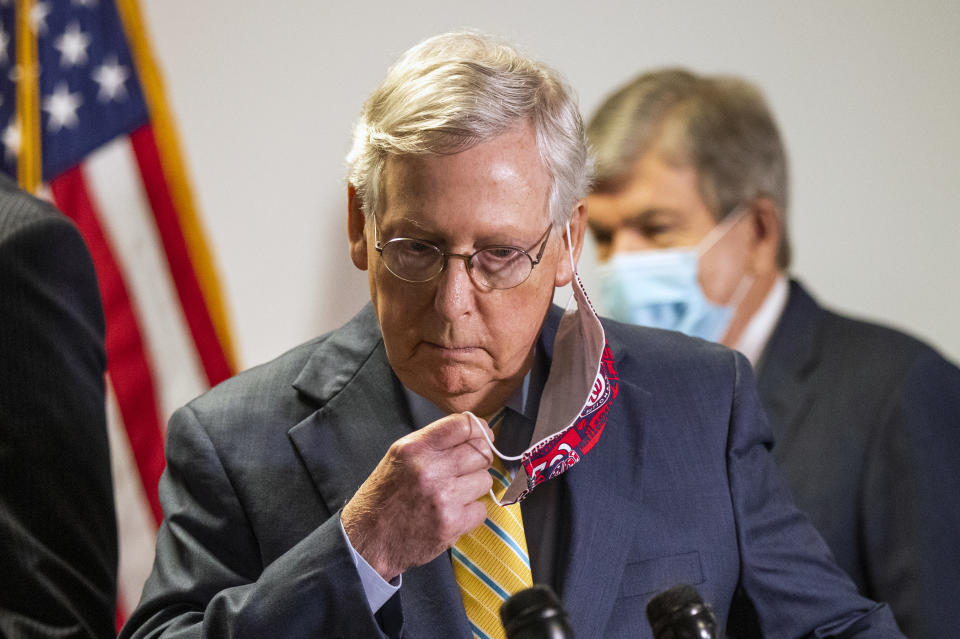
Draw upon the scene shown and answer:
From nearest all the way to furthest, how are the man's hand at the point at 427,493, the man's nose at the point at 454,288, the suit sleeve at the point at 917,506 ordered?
the man's hand at the point at 427,493, the man's nose at the point at 454,288, the suit sleeve at the point at 917,506

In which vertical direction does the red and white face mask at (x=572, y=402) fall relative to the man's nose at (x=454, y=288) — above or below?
below

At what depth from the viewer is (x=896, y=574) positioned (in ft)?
7.98

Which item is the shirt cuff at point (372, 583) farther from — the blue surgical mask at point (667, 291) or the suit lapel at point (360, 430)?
the blue surgical mask at point (667, 291)

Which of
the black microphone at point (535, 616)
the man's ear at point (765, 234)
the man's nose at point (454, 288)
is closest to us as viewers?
the black microphone at point (535, 616)

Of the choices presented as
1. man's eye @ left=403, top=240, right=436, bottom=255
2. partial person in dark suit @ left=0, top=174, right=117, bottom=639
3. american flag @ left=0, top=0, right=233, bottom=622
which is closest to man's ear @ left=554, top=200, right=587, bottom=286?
man's eye @ left=403, top=240, right=436, bottom=255

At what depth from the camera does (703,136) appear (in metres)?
3.11

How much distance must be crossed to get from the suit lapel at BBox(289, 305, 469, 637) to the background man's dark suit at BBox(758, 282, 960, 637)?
1305 mm

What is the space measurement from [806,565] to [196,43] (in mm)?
2579

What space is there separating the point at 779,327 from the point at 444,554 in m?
1.60

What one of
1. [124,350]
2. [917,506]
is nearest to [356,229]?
[917,506]

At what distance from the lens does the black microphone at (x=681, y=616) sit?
3.12 ft

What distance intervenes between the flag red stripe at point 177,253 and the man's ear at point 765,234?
5.18 feet

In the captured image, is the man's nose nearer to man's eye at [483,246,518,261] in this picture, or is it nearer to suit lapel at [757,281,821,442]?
man's eye at [483,246,518,261]

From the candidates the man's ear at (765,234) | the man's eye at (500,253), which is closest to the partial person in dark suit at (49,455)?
the man's eye at (500,253)
